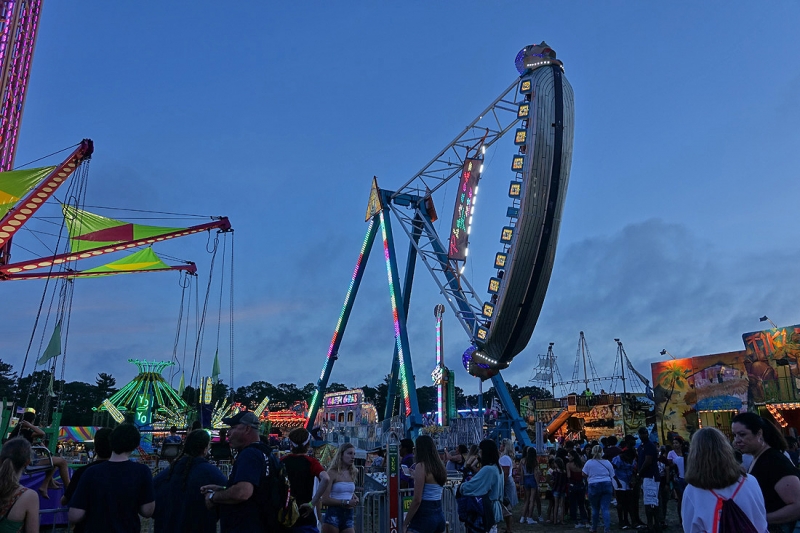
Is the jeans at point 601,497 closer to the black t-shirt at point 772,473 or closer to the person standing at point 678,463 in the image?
the person standing at point 678,463

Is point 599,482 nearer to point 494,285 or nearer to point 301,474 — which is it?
point 301,474

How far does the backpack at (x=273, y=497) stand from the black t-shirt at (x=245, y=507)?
39 millimetres

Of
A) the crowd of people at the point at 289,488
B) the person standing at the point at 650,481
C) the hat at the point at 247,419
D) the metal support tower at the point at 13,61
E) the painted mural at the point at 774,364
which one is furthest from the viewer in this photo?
the painted mural at the point at 774,364

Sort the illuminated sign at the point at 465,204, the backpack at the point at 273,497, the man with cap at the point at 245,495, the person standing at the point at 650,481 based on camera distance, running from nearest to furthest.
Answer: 1. the man with cap at the point at 245,495
2. the backpack at the point at 273,497
3. the person standing at the point at 650,481
4. the illuminated sign at the point at 465,204

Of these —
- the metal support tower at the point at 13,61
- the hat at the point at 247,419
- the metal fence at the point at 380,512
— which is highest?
the metal support tower at the point at 13,61

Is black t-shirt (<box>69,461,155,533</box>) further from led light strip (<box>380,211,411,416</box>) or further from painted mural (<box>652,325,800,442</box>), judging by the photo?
painted mural (<box>652,325,800,442</box>)

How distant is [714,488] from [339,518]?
13.0 feet

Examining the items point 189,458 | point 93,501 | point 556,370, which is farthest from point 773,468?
point 556,370

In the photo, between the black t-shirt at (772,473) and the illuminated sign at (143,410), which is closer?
the black t-shirt at (772,473)

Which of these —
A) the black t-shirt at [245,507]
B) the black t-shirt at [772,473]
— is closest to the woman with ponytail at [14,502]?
the black t-shirt at [245,507]

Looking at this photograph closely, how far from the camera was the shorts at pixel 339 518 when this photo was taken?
5.95 metres

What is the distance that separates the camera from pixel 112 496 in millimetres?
4188

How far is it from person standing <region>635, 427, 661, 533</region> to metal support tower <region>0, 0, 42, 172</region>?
22262mm

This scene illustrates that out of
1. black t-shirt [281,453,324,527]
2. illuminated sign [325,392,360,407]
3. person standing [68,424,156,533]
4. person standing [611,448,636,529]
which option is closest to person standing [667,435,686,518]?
person standing [611,448,636,529]
